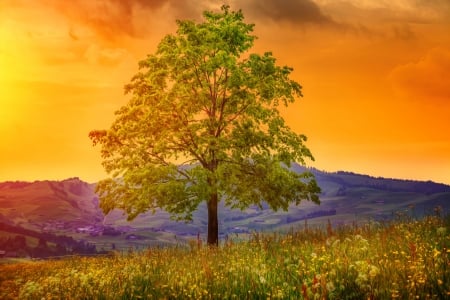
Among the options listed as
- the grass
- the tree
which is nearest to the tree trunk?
the tree

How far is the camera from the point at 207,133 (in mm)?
25328

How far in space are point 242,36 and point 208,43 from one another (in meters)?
2.21

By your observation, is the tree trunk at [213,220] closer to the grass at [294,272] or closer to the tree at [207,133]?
the tree at [207,133]

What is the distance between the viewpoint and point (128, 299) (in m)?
10.5

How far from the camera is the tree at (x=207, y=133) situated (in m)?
24.0

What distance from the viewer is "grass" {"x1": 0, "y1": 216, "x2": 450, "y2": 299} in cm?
773

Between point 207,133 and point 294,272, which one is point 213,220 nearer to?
point 207,133

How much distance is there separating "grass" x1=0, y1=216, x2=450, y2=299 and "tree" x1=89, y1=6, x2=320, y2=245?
23.2 feet

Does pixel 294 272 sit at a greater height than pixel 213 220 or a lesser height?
lesser

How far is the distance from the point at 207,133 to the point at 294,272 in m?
16.0

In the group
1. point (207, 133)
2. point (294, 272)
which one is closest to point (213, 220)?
point (207, 133)

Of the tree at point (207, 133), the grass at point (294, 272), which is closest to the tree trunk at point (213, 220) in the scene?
the tree at point (207, 133)

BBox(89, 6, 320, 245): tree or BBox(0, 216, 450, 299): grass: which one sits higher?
BBox(89, 6, 320, 245): tree

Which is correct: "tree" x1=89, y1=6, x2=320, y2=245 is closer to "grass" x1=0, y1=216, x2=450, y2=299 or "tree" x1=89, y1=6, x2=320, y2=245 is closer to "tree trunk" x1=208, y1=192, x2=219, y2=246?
"tree trunk" x1=208, y1=192, x2=219, y2=246
